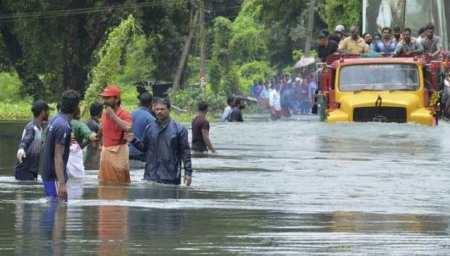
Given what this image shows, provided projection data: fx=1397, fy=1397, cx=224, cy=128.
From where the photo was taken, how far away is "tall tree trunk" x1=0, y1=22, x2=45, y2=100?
58.8 m

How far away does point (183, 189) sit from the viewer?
56.4 feet

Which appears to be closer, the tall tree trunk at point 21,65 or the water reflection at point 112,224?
the water reflection at point 112,224

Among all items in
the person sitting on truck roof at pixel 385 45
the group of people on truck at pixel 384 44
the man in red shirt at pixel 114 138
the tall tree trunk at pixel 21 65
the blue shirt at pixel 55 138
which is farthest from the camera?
the tall tree trunk at pixel 21 65

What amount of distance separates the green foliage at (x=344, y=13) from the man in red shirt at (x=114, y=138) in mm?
38031

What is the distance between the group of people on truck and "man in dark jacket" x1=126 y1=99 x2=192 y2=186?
1453 cm

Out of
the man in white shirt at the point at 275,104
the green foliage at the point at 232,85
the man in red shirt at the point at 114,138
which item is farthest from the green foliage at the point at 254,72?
the man in red shirt at the point at 114,138

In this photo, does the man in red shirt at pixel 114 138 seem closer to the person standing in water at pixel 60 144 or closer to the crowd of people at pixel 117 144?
the crowd of people at pixel 117 144

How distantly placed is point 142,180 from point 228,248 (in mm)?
6197

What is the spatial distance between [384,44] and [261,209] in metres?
17.6

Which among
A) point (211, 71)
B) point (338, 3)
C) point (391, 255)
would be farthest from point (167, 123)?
point (211, 71)

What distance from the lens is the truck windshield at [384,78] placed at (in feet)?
98.6

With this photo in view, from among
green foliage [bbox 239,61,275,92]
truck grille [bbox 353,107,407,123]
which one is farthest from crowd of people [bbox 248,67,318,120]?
truck grille [bbox 353,107,407,123]

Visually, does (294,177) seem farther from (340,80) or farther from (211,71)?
(211,71)

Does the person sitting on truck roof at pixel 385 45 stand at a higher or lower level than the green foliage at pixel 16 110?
higher
